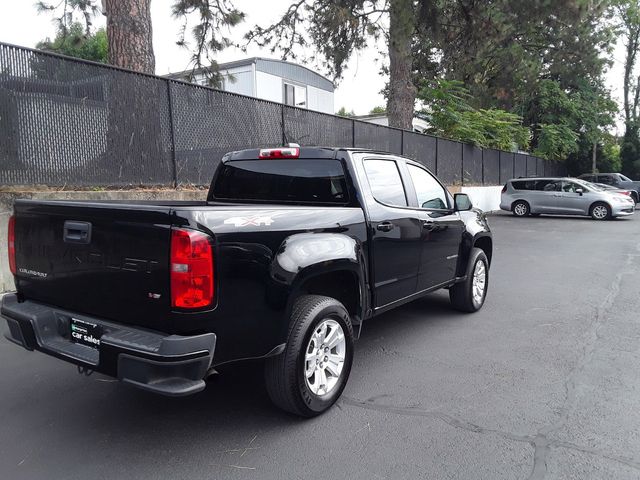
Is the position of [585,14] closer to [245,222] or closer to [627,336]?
[627,336]

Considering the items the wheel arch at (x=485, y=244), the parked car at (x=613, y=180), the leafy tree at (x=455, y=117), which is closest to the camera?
the wheel arch at (x=485, y=244)

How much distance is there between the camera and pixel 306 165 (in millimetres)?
4234

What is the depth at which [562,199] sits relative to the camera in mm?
19188

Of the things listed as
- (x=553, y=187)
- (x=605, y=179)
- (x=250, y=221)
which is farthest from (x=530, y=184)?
(x=250, y=221)

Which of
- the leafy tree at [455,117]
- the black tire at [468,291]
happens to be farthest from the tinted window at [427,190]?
the leafy tree at [455,117]

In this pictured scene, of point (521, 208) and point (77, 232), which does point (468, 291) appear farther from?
point (521, 208)

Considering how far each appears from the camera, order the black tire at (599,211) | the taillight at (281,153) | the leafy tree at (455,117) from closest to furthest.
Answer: the taillight at (281,153) < the black tire at (599,211) < the leafy tree at (455,117)

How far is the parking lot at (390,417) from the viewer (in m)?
2.82

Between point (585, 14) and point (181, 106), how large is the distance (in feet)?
44.8

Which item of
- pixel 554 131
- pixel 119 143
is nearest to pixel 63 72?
pixel 119 143

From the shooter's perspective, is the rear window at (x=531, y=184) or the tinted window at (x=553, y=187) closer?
the tinted window at (x=553, y=187)

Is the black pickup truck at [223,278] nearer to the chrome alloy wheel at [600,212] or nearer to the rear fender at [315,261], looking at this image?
the rear fender at [315,261]

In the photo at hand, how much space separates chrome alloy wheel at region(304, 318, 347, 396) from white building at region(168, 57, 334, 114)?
1506cm

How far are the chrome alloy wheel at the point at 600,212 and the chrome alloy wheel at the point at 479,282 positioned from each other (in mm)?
14653
